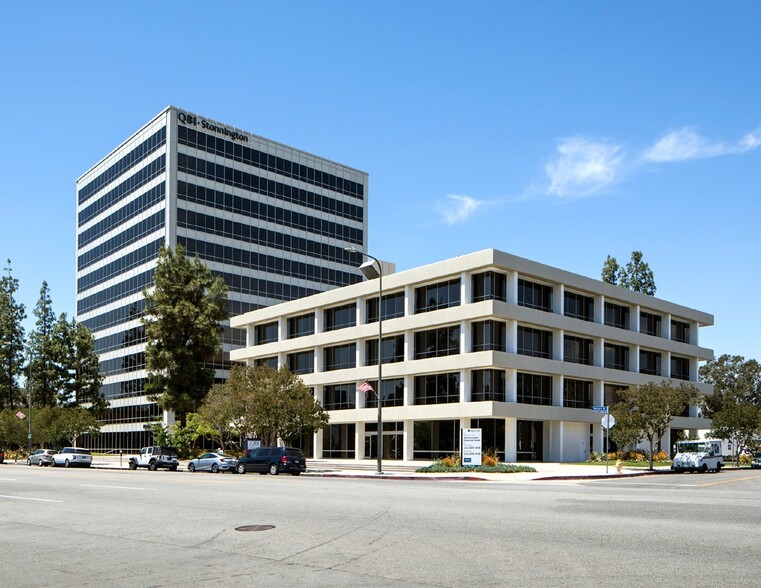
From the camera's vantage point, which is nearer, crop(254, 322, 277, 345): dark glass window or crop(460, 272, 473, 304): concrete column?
crop(460, 272, 473, 304): concrete column

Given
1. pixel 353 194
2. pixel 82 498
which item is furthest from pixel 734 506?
pixel 353 194

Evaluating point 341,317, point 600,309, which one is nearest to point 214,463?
point 341,317

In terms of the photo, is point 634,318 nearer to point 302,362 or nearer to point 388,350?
point 388,350

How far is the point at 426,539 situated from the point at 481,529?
1579mm

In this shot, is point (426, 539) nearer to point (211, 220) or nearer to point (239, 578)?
point (239, 578)

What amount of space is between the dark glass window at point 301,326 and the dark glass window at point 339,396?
578cm

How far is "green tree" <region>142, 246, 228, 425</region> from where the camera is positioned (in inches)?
2527

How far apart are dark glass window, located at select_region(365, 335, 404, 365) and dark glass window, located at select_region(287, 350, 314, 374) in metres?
7.98

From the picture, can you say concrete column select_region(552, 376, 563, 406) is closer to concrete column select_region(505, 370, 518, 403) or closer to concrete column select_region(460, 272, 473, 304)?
concrete column select_region(505, 370, 518, 403)

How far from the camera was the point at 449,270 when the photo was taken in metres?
55.6

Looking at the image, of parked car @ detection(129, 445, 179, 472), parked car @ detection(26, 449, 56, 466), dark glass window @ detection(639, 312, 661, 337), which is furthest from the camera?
dark glass window @ detection(639, 312, 661, 337)

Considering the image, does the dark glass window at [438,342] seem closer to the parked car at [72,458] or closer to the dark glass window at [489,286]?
the dark glass window at [489,286]

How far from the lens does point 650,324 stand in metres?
69.9

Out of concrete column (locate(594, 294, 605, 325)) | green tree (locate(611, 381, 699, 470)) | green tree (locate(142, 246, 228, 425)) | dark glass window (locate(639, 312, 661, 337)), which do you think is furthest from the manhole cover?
dark glass window (locate(639, 312, 661, 337))
